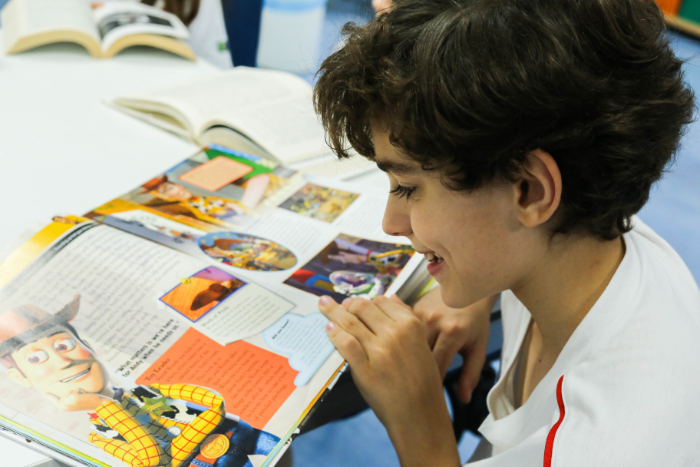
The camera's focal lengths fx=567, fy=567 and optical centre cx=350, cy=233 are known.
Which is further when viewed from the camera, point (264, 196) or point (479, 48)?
point (264, 196)

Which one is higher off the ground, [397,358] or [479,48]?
[479,48]

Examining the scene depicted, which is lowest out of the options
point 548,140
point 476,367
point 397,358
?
point 476,367

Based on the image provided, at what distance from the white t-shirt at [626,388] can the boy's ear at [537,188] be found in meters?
0.10

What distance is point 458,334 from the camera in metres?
0.66

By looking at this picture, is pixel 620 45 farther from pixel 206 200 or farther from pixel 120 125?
pixel 120 125

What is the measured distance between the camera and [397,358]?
56 cm

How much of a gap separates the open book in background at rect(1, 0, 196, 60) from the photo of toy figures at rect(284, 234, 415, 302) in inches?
32.9

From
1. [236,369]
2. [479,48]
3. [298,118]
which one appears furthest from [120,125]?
[479,48]

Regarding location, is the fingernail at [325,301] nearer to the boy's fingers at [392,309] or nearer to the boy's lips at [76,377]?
the boy's fingers at [392,309]

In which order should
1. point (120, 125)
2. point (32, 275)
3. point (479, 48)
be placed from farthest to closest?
point (120, 125), point (32, 275), point (479, 48)

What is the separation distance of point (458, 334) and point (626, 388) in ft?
0.80

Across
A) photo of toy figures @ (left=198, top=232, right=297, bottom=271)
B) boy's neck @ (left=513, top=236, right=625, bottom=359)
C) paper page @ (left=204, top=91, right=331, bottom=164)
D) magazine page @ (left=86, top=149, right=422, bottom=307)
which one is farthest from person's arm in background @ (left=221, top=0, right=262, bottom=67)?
boy's neck @ (left=513, top=236, right=625, bottom=359)

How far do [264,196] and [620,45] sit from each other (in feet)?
1.62

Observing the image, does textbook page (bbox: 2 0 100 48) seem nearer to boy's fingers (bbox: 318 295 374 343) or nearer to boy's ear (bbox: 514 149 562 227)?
boy's fingers (bbox: 318 295 374 343)
